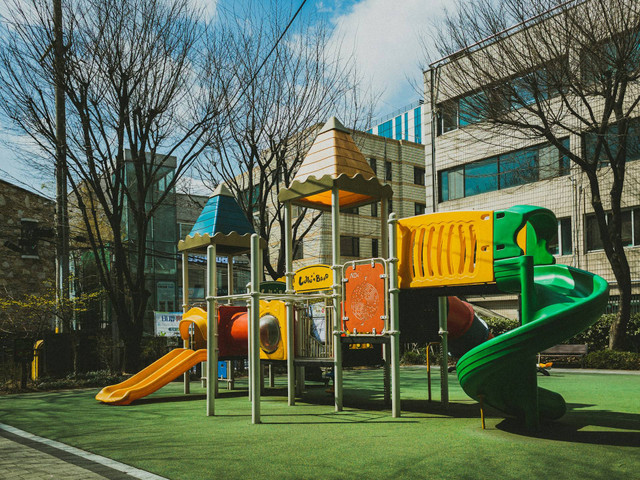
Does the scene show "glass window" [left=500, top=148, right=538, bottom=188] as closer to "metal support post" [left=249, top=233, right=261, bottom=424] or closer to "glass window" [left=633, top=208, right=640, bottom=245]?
"glass window" [left=633, top=208, right=640, bottom=245]

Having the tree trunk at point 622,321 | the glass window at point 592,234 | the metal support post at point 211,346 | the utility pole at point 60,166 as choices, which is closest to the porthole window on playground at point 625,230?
the glass window at point 592,234

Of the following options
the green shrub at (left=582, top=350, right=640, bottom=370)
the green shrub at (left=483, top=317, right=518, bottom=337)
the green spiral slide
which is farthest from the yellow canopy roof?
the green shrub at (left=483, top=317, right=518, bottom=337)

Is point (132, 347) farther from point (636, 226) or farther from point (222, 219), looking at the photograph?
point (636, 226)

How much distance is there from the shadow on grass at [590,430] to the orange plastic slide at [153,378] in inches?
242

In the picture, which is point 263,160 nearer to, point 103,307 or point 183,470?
point 103,307

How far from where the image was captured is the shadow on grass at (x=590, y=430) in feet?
22.3

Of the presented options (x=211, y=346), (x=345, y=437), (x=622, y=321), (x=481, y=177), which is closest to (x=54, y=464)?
(x=345, y=437)

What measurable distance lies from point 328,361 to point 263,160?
37.9 feet

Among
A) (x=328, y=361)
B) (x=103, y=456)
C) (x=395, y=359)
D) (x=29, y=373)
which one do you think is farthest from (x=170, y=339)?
(x=103, y=456)

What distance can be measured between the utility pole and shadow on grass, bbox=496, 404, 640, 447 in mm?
12719

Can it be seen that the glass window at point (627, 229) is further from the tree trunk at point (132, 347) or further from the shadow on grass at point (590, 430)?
the tree trunk at point (132, 347)

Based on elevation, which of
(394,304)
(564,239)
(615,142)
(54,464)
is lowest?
(54,464)

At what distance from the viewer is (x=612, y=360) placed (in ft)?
61.2

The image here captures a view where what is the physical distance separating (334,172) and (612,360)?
12999 millimetres
